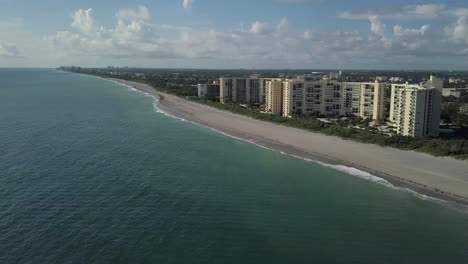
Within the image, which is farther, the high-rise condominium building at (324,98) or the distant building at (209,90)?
the distant building at (209,90)

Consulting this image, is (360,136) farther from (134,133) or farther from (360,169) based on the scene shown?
(134,133)

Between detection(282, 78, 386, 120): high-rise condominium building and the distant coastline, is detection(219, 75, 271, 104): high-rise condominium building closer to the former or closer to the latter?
detection(282, 78, 386, 120): high-rise condominium building

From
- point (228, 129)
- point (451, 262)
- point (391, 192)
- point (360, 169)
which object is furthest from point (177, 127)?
point (451, 262)

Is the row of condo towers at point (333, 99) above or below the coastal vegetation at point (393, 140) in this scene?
above

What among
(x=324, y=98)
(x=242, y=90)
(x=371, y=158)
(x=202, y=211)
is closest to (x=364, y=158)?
(x=371, y=158)

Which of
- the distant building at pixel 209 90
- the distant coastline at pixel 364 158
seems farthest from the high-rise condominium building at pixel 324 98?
the distant building at pixel 209 90

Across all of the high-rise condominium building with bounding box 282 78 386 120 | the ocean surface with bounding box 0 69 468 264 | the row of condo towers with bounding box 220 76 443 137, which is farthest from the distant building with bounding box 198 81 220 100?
the ocean surface with bounding box 0 69 468 264

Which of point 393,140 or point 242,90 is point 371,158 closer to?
point 393,140

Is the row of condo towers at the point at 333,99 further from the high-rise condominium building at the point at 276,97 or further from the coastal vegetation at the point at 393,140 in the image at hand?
the coastal vegetation at the point at 393,140
